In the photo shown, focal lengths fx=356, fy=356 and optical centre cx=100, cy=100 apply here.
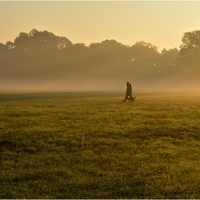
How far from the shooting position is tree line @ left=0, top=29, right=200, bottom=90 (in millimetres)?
163875

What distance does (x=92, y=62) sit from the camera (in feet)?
563

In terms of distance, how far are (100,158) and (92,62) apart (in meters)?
158

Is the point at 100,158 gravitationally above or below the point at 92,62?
below

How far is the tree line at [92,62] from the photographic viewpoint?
163875mm

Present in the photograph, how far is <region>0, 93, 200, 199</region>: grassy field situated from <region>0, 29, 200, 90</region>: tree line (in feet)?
433

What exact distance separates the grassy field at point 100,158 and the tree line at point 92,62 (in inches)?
5197

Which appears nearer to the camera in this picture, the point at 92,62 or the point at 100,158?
the point at 100,158

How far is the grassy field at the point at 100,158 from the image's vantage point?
11.4 metres

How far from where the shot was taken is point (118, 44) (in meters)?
181

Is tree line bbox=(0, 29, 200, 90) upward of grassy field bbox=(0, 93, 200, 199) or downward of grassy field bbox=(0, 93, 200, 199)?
upward

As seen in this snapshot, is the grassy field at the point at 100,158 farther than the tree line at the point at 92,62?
No

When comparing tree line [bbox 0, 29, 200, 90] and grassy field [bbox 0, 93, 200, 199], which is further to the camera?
tree line [bbox 0, 29, 200, 90]

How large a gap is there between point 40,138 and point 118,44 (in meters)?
166

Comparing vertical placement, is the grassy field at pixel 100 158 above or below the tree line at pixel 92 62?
below
